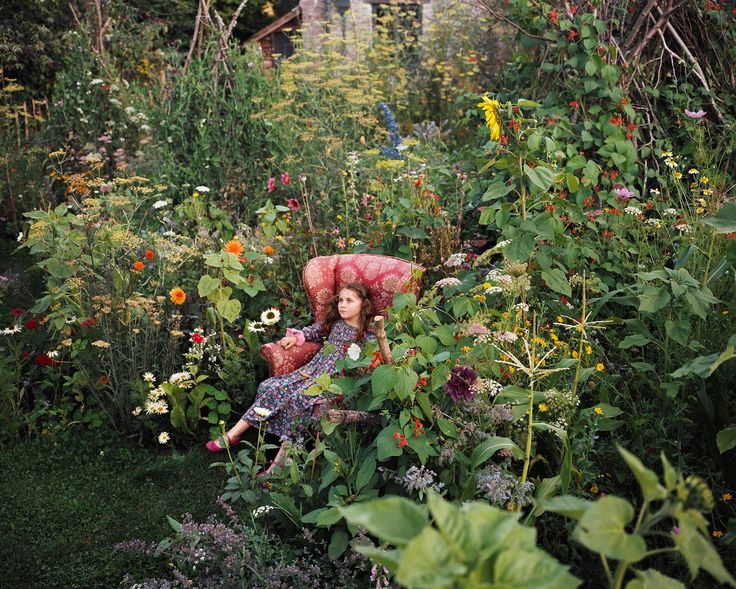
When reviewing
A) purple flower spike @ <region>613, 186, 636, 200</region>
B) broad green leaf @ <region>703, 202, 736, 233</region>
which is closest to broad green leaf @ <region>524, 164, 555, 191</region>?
broad green leaf @ <region>703, 202, 736, 233</region>

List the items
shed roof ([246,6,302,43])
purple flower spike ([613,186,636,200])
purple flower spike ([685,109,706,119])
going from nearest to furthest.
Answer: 1. purple flower spike ([613,186,636,200])
2. purple flower spike ([685,109,706,119])
3. shed roof ([246,6,302,43])

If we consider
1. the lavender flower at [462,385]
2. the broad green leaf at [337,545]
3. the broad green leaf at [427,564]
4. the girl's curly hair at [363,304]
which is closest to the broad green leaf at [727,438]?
the lavender flower at [462,385]

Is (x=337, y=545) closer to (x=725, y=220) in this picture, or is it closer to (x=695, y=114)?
(x=725, y=220)

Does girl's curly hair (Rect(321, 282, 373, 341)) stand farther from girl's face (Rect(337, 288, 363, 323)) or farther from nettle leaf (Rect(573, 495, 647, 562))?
nettle leaf (Rect(573, 495, 647, 562))

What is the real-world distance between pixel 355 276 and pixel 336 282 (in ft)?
0.41

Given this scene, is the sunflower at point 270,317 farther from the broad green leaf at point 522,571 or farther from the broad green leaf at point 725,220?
the broad green leaf at point 522,571

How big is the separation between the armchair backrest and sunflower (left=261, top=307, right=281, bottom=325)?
0.67ft

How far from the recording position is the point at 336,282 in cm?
402

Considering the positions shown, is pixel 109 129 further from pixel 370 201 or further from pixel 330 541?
pixel 330 541

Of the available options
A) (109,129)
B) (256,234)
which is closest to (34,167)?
(109,129)

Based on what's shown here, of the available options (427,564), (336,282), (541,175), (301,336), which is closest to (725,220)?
(541,175)

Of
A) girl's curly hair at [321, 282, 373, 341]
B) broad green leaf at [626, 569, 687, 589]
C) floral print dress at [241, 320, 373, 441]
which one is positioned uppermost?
broad green leaf at [626, 569, 687, 589]

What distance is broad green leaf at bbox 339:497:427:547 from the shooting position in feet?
3.79

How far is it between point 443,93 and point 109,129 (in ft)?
12.5
